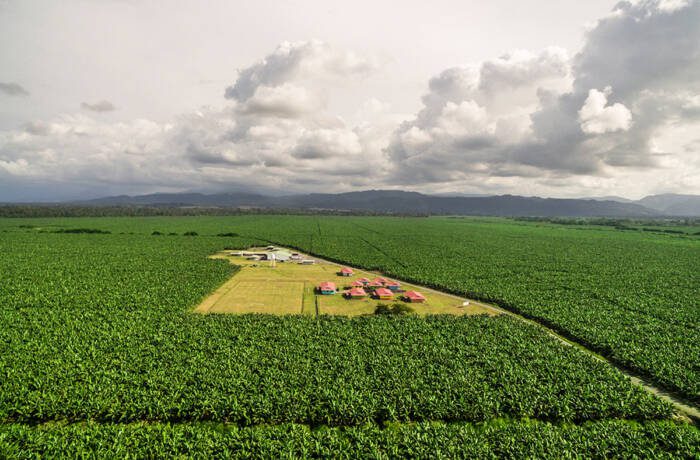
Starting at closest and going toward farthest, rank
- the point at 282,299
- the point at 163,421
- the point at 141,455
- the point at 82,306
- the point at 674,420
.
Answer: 1. the point at 141,455
2. the point at 163,421
3. the point at 674,420
4. the point at 82,306
5. the point at 282,299

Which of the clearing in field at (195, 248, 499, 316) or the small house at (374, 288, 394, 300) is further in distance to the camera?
the small house at (374, 288, 394, 300)

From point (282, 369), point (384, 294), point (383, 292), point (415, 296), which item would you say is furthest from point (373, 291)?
point (282, 369)

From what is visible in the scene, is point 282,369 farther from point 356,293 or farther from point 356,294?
point 356,293

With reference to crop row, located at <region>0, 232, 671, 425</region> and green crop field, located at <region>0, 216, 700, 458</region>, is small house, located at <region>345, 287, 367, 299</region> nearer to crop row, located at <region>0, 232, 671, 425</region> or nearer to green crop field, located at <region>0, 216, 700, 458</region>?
green crop field, located at <region>0, 216, 700, 458</region>

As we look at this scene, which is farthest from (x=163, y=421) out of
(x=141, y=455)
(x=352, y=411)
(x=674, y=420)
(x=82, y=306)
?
(x=674, y=420)

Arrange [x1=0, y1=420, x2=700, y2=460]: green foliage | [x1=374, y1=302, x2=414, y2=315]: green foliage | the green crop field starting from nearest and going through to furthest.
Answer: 1. [x1=0, y1=420, x2=700, y2=460]: green foliage
2. the green crop field
3. [x1=374, y1=302, x2=414, y2=315]: green foliage

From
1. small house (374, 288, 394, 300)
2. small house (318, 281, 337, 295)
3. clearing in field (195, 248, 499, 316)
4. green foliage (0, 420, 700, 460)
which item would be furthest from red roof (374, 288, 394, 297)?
green foliage (0, 420, 700, 460)

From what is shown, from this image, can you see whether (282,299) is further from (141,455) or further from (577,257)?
(577,257)

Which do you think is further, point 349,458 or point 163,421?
point 163,421
